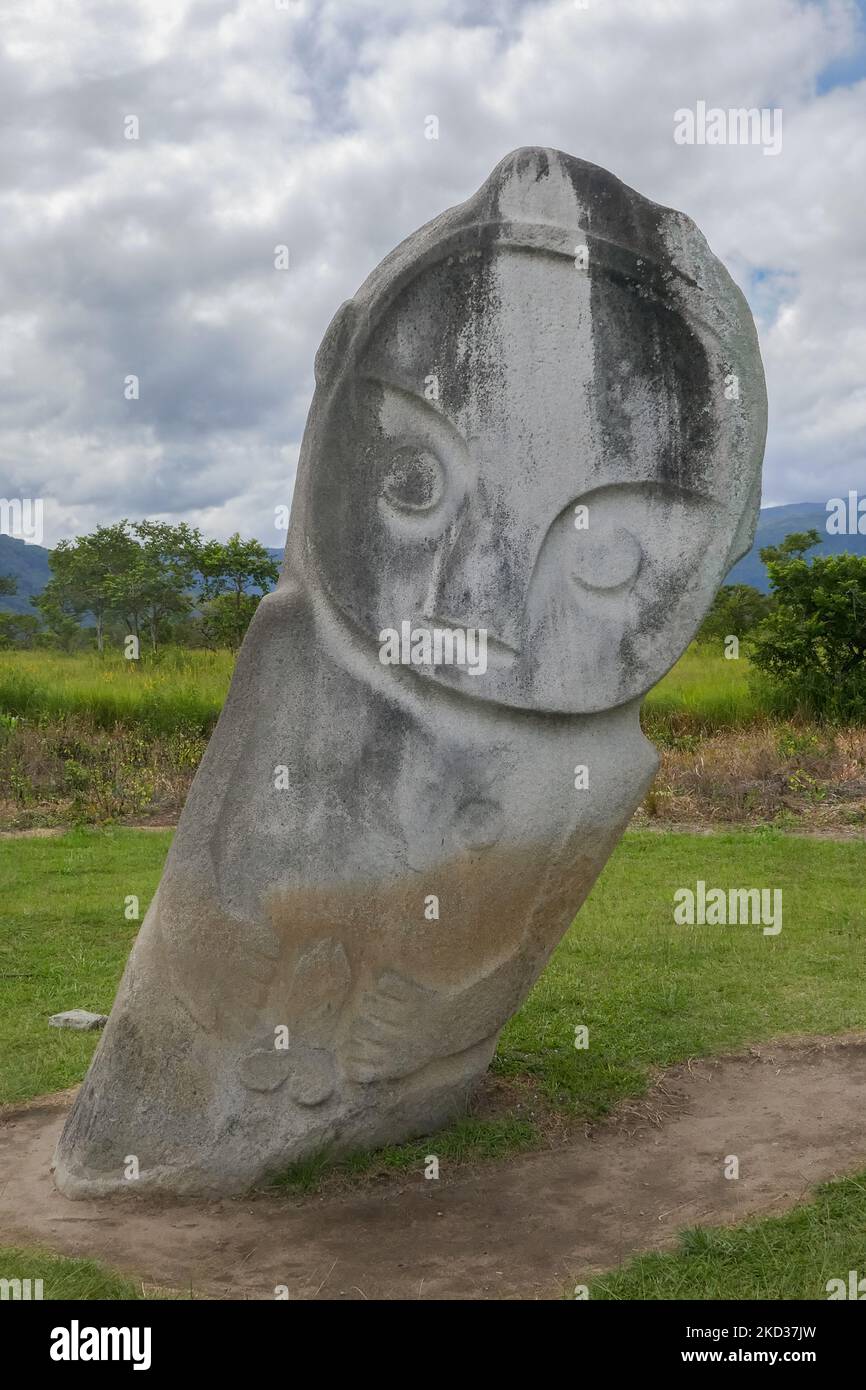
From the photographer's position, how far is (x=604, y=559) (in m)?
4.09

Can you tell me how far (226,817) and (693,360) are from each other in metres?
2.10

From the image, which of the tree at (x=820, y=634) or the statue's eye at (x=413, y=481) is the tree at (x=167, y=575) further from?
the statue's eye at (x=413, y=481)

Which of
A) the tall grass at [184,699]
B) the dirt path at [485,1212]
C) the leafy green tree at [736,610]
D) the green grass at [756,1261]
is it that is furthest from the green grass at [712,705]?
the green grass at [756,1261]

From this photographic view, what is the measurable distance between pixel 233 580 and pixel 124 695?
16.5 feet

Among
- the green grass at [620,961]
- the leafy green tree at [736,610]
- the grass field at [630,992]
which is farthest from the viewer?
the leafy green tree at [736,610]

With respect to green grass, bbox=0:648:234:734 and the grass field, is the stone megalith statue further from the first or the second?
green grass, bbox=0:648:234:734

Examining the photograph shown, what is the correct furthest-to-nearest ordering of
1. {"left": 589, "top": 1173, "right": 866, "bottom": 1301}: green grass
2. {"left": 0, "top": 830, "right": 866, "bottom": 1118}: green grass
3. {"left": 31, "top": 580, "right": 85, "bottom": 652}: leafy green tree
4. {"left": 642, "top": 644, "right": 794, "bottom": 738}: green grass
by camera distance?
{"left": 31, "top": 580, "right": 85, "bottom": 652}: leafy green tree < {"left": 642, "top": 644, "right": 794, "bottom": 738}: green grass < {"left": 0, "top": 830, "right": 866, "bottom": 1118}: green grass < {"left": 589, "top": 1173, "right": 866, "bottom": 1301}: green grass

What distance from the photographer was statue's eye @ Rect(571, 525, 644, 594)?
4082mm

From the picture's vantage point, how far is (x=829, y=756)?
12.2 meters

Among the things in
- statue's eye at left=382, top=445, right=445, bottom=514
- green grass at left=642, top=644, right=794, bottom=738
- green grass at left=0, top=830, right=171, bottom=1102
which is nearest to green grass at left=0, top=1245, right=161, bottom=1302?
green grass at left=0, top=830, right=171, bottom=1102

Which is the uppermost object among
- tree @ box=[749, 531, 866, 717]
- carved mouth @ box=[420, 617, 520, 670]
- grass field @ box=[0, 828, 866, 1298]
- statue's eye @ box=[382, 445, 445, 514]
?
tree @ box=[749, 531, 866, 717]

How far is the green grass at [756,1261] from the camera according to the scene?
11.8 feet

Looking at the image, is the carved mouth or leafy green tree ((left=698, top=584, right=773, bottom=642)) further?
leafy green tree ((left=698, top=584, right=773, bottom=642))

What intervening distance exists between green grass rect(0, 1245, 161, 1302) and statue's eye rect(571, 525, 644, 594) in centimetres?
248
